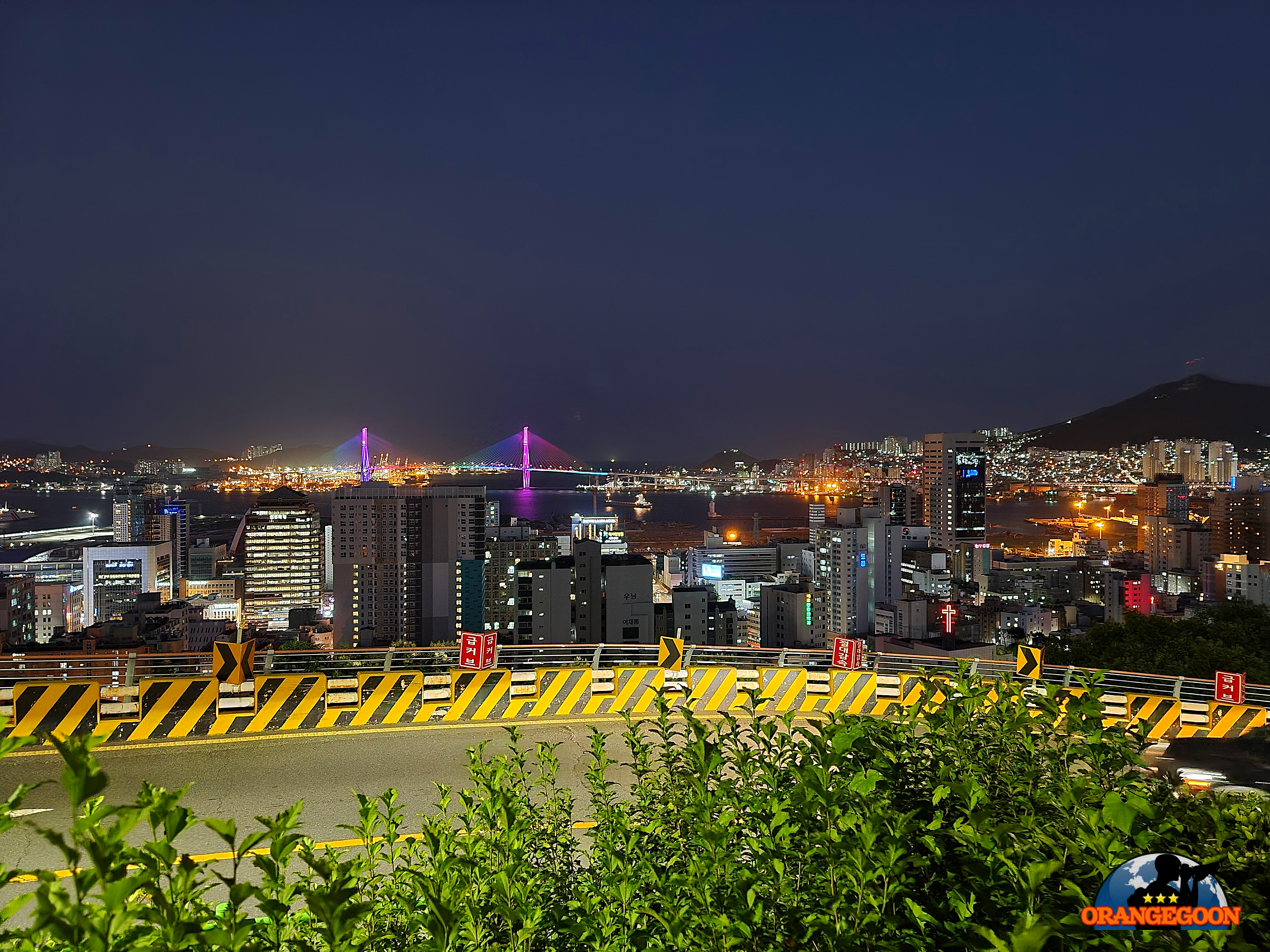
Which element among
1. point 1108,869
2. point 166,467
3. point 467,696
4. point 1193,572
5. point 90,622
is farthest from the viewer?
point 166,467

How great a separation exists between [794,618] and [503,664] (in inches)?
1104

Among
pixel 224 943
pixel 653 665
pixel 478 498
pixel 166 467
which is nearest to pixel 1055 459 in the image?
pixel 478 498

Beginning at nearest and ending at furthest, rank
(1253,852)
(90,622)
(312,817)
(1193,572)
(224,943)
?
(224,943), (1253,852), (312,817), (90,622), (1193,572)

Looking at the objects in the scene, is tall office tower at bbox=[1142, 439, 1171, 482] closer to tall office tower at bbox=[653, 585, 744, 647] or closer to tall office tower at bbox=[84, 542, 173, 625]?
tall office tower at bbox=[653, 585, 744, 647]

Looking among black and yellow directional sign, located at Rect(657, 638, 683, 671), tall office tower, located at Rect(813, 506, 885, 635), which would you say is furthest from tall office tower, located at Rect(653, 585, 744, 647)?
black and yellow directional sign, located at Rect(657, 638, 683, 671)

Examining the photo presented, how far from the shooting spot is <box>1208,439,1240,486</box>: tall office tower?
58.9m

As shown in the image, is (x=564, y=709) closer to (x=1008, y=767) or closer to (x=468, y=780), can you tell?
(x=468, y=780)

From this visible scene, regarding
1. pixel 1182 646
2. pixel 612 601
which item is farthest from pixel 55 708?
pixel 612 601

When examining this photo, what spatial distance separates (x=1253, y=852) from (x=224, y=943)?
2374mm

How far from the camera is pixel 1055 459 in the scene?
315 feet

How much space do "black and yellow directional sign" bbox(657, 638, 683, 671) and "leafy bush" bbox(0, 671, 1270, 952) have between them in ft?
13.7

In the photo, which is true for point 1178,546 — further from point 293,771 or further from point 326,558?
point 326,558

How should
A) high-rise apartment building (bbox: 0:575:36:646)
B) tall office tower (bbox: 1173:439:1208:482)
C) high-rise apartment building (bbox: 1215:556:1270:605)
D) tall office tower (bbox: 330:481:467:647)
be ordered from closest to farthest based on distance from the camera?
high-rise apartment building (bbox: 0:575:36:646) < high-rise apartment building (bbox: 1215:556:1270:605) < tall office tower (bbox: 330:481:467:647) < tall office tower (bbox: 1173:439:1208:482)

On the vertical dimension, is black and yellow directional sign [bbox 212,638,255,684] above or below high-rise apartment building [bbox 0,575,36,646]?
above
